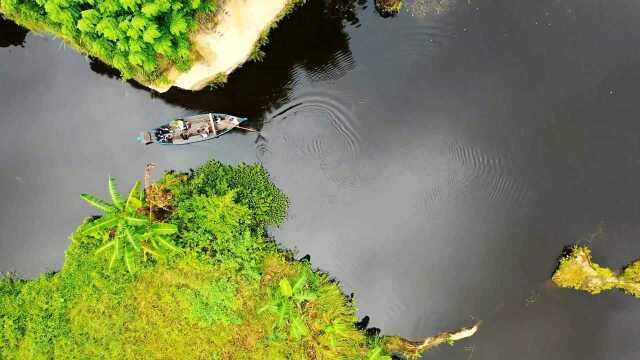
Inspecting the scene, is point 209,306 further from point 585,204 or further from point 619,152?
point 619,152

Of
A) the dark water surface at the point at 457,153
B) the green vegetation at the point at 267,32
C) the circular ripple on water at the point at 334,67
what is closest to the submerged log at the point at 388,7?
the dark water surface at the point at 457,153

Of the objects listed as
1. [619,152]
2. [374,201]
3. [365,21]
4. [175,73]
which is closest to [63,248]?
[175,73]

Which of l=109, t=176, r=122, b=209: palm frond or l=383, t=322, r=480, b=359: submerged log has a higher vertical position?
l=109, t=176, r=122, b=209: palm frond

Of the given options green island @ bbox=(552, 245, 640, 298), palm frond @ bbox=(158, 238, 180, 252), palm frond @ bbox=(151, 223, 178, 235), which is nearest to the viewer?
palm frond @ bbox=(151, 223, 178, 235)

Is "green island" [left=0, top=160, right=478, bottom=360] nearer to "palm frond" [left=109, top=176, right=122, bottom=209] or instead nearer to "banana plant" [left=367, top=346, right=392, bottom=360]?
"banana plant" [left=367, top=346, right=392, bottom=360]

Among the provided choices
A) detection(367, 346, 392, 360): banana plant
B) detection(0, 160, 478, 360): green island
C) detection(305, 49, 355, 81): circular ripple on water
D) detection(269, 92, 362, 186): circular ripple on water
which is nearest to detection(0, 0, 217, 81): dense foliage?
detection(305, 49, 355, 81): circular ripple on water

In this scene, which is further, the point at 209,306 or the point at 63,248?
the point at 63,248

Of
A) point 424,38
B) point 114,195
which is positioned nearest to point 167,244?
point 114,195

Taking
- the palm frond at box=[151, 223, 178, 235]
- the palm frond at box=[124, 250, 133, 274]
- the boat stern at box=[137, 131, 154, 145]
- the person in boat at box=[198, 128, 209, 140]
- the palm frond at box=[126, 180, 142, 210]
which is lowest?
the palm frond at box=[124, 250, 133, 274]
